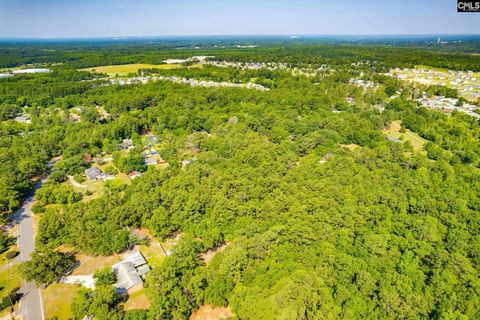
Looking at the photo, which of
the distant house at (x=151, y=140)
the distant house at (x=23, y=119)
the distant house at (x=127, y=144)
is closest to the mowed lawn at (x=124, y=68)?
the distant house at (x=23, y=119)

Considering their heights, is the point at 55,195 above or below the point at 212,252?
above

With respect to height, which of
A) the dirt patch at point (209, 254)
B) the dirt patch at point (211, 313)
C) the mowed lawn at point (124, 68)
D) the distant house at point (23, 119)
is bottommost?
the dirt patch at point (211, 313)

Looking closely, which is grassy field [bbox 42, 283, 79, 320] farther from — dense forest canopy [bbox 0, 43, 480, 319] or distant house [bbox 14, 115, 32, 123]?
distant house [bbox 14, 115, 32, 123]

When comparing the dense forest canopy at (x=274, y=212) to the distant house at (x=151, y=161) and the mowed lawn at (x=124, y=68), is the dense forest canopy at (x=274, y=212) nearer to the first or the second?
the distant house at (x=151, y=161)

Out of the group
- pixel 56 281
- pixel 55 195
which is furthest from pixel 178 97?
pixel 56 281

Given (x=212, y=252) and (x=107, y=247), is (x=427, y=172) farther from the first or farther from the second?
(x=107, y=247)

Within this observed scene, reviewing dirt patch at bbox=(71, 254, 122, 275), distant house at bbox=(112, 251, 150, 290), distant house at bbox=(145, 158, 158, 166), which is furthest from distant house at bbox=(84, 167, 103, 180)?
distant house at bbox=(112, 251, 150, 290)
